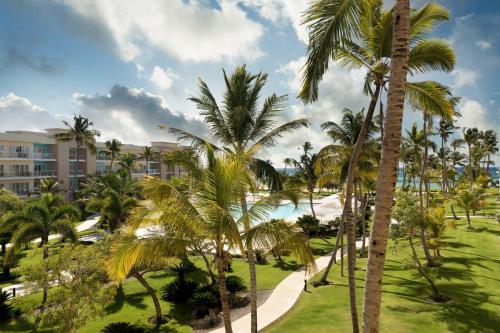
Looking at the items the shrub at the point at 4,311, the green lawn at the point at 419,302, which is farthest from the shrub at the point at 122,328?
the shrub at the point at 4,311

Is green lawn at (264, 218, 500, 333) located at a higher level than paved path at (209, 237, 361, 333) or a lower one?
higher

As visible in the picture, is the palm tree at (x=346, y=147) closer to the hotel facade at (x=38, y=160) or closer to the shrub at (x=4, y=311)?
the shrub at (x=4, y=311)

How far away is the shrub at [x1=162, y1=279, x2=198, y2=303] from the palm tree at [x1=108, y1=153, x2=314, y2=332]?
999 cm

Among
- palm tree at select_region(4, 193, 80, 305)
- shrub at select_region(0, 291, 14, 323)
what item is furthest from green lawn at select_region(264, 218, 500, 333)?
palm tree at select_region(4, 193, 80, 305)

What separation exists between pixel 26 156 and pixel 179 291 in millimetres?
40358

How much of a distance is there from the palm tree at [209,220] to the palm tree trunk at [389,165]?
10.1 feet

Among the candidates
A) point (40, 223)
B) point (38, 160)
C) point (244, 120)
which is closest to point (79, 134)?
point (38, 160)

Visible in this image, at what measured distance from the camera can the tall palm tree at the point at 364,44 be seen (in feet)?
25.7

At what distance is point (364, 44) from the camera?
11.8 meters

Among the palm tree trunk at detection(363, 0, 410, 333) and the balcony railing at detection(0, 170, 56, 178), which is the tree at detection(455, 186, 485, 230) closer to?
the palm tree trunk at detection(363, 0, 410, 333)

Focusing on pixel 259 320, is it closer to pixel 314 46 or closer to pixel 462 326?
pixel 462 326

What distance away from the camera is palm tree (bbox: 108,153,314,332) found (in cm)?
937

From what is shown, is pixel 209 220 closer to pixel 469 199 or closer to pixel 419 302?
pixel 419 302

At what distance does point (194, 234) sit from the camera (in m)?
9.84
